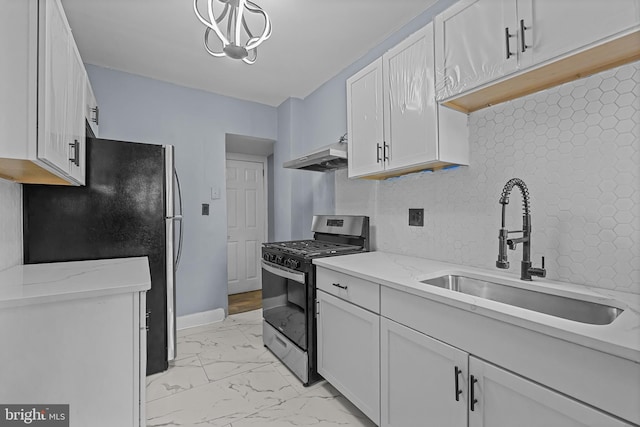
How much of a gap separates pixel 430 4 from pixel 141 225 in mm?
2443

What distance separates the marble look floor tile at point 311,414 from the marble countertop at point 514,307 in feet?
2.73

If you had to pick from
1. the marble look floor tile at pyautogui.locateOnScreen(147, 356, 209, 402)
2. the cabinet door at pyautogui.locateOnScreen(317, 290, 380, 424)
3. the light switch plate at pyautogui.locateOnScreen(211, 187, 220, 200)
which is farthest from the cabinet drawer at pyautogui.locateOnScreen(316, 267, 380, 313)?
the light switch plate at pyautogui.locateOnScreen(211, 187, 220, 200)

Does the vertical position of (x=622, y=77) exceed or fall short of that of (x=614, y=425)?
it exceeds it

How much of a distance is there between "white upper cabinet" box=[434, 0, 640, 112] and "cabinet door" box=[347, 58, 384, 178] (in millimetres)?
462

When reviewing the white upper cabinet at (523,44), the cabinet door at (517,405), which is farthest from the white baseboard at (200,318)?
the white upper cabinet at (523,44)

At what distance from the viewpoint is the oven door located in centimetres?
200

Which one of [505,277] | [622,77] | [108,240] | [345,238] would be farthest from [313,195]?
[622,77]

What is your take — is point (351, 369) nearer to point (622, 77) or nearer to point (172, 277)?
point (172, 277)

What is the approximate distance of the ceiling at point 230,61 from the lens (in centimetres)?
192

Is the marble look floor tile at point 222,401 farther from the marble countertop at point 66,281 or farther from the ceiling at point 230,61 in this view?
the ceiling at point 230,61

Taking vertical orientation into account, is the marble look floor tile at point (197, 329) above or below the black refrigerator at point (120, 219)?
below

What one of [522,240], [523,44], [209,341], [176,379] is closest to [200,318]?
[209,341]

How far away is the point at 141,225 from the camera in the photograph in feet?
6.66

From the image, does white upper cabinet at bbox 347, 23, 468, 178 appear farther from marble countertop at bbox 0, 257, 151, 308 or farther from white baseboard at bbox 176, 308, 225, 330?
white baseboard at bbox 176, 308, 225, 330
